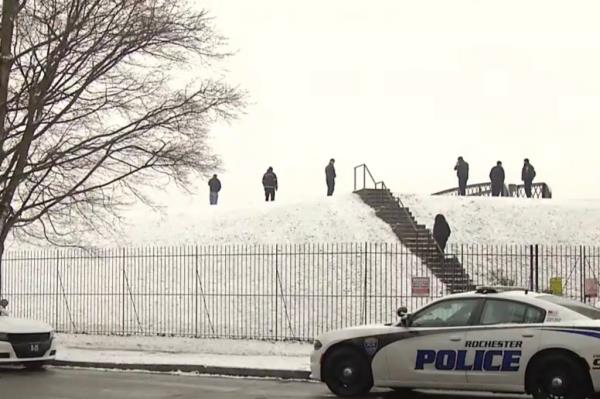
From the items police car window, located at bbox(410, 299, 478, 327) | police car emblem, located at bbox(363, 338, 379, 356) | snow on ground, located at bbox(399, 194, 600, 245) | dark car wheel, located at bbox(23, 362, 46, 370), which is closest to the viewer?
police car window, located at bbox(410, 299, 478, 327)

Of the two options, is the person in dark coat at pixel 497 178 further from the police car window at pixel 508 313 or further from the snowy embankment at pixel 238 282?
the police car window at pixel 508 313

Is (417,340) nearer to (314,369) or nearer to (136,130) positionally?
(314,369)

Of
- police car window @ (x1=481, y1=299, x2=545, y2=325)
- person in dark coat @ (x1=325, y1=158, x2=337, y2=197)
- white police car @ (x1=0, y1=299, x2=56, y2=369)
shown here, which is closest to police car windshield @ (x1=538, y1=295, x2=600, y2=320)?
police car window @ (x1=481, y1=299, x2=545, y2=325)

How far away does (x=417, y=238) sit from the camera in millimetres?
28188

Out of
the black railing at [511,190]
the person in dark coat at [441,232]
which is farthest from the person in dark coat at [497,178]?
the person in dark coat at [441,232]

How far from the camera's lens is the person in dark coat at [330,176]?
36197 millimetres

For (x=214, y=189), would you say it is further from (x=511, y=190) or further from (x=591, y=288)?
(x=591, y=288)

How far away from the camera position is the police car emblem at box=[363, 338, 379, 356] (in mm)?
12195

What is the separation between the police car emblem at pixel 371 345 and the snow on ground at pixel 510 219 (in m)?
17.7

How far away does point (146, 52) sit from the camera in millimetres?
19516

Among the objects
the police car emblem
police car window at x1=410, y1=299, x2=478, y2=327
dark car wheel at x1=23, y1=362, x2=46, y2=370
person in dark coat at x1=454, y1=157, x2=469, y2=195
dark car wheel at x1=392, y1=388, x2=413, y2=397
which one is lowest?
dark car wheel at x1=23, y1=362, x2=46, y2=370

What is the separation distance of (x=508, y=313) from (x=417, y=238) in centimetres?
1677

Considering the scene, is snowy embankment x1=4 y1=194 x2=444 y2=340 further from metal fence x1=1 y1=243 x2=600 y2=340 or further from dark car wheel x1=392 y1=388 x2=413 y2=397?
dark car wheel x1=392 y1=388 x2=413 y2=397

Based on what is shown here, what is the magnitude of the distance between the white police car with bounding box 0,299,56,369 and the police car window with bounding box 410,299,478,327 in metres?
7.43
